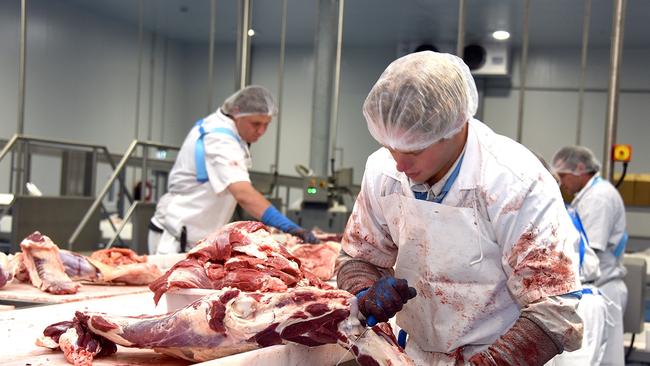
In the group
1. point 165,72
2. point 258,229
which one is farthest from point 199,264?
point 165,72

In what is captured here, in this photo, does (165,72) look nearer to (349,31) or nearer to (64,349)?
(349,31)

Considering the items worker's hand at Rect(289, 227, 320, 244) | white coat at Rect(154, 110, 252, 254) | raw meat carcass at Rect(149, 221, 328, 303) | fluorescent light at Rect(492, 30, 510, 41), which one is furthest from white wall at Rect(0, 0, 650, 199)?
raw meat carcass at Rect(149, 221, 328, 303)

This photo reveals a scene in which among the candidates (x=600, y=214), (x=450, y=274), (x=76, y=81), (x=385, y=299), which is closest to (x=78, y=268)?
(x=450, y=274)

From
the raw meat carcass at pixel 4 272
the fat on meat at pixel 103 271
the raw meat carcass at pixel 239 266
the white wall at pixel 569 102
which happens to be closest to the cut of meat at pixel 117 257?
the fat on meat at pixel 103 271

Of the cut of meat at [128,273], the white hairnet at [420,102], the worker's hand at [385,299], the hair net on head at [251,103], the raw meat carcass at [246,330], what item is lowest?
the cut of meat at [128,273]

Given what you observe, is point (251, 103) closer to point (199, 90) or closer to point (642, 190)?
point (642, 190)

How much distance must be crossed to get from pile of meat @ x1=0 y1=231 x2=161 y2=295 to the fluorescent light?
34.4 ft

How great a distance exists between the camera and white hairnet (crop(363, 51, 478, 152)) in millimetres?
2111

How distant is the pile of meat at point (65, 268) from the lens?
10.8 ft

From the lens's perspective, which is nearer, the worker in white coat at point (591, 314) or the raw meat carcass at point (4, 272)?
the raw meat carcass at point (4, 272)

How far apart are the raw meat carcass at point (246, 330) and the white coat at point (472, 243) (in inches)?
11.6

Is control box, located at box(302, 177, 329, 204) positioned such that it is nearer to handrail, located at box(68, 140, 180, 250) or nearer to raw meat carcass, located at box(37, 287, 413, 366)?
handrail, located at box(68, 140, 180, 250)

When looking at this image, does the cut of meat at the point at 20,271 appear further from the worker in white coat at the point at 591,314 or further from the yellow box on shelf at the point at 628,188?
the yellow box on shelf at the point at 628,188

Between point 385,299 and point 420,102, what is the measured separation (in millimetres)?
542
